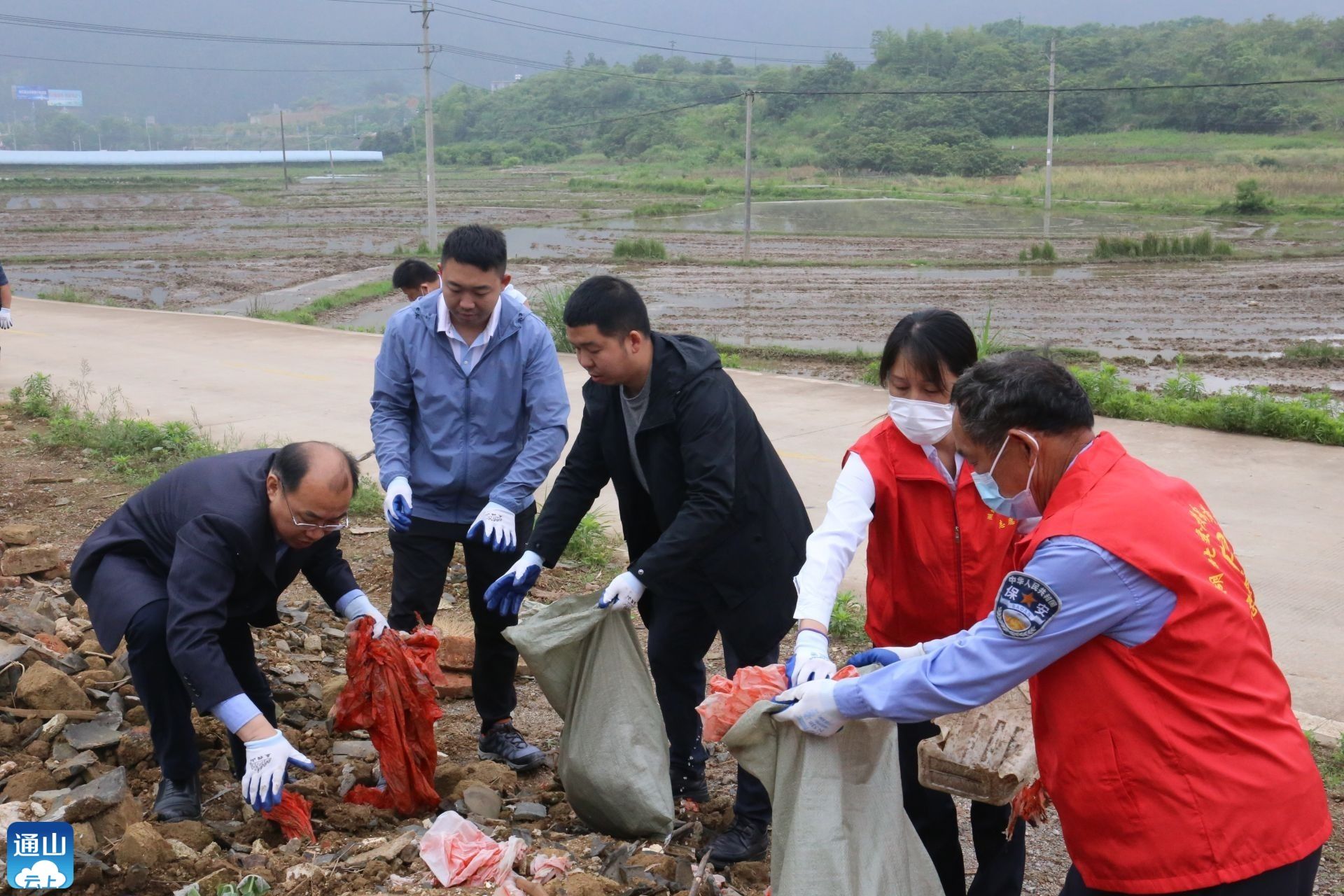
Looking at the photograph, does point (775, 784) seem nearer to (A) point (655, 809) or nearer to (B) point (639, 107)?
(A) point (655, 809)

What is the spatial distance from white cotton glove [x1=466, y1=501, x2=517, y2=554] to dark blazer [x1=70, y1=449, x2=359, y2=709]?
1.47 feet

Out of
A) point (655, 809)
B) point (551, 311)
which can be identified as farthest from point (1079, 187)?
point (655, 809)

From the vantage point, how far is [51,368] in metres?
11.9

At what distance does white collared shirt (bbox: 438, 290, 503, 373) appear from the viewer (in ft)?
12.8

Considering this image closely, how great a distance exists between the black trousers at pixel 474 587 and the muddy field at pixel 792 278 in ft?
28.1

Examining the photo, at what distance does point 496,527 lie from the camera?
3705mm

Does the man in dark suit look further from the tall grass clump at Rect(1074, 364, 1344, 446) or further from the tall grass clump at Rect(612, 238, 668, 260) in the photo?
the tall grass clump at Rect(612, 238, 668, 260)

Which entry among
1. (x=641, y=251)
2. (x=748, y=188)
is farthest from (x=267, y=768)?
(x=641, y=251)

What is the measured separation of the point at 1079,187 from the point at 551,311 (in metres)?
32.2

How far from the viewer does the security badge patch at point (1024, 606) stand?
1.87 metres

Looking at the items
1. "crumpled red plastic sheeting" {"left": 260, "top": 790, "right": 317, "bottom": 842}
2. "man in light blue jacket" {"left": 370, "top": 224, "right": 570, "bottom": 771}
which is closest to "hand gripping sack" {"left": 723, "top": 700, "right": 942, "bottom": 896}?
"crumpled red plastic sheeting" {"left": 260, "top": 790, "right": 317, "bottom": 842}

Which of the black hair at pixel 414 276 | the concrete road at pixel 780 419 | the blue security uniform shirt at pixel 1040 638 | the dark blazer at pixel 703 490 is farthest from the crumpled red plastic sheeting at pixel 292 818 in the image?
the black hair at pixel 414 276
